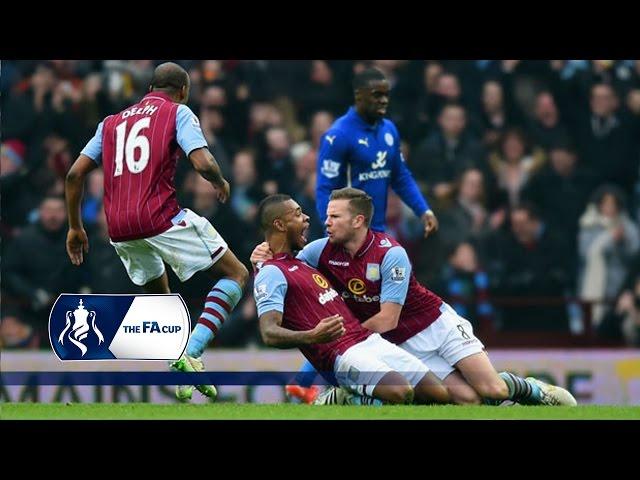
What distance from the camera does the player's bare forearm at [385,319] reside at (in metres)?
8.77

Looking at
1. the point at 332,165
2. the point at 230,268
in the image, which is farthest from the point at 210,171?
the point at 332,165

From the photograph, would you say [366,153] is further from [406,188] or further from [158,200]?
[158,200]

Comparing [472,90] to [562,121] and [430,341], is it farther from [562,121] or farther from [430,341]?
[430,341]

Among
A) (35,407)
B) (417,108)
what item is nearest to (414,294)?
(35,407)

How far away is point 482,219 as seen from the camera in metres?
14.1

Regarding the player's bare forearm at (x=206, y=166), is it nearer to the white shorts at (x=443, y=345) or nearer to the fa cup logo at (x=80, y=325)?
the fa cup logo at (x=80, y=325)

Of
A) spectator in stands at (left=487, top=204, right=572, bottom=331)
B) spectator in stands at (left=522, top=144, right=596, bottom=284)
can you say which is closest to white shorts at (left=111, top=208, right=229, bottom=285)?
spectator in stands at (left=487, top=204, right=572, bottom=331)

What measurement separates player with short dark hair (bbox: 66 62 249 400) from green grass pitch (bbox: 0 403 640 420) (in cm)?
29

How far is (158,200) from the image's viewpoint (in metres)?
8.54

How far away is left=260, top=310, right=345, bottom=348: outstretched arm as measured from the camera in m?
8.06

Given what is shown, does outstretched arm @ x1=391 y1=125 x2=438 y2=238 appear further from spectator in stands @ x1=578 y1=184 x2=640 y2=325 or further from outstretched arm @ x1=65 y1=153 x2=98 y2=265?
spectator in stands @ x1=578 y1=184 x2=640 y2=325

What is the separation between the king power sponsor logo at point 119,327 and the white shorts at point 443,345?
1.79m

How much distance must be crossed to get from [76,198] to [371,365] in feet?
6.33

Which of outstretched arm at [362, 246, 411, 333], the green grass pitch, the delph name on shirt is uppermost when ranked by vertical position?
the delph name on shirt
